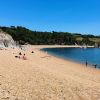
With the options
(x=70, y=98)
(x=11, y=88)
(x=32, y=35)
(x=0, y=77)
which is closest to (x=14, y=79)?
(x=0, y=77)

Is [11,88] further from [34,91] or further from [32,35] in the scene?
[32,35]

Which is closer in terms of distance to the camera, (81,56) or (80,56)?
(80,56)

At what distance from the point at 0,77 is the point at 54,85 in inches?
169

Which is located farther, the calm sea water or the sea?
the calm sea water

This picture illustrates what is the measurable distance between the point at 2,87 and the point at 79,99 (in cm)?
516

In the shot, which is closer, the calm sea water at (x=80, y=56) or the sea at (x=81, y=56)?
the sea at (x=81, y=56)

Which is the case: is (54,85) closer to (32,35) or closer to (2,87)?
(2,87)

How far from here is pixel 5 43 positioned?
78.3 m

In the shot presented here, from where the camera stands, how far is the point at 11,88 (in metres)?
16.0

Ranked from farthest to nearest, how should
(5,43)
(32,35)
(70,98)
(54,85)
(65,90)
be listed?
(32,35) → (5,43) → (54,85) → (65,90) → (70,98)

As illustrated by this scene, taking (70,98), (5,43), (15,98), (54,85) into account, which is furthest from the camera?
(5,43)

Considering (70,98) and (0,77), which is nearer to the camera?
(70,98)

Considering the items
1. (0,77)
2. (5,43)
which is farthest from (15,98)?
(5,43)

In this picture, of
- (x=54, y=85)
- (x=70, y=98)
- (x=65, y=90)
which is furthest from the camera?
(x=54, y=85)
